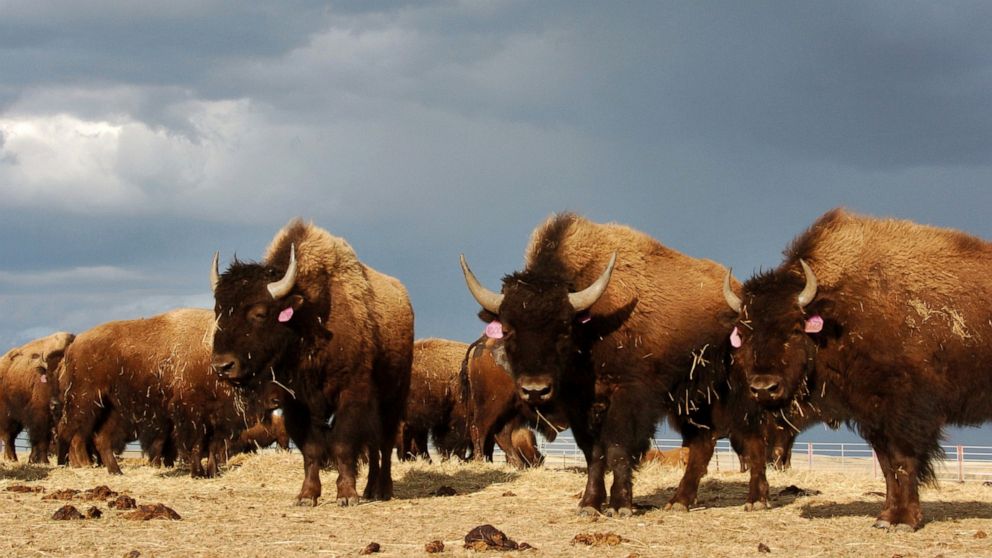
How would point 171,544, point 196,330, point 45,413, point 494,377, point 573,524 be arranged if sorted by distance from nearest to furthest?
point 171,544
point 573,524
point 196,330
point 494,377
point 45,413

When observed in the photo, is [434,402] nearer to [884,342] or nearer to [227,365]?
[227,365]

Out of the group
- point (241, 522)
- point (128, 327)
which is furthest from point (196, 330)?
point (241, 522)

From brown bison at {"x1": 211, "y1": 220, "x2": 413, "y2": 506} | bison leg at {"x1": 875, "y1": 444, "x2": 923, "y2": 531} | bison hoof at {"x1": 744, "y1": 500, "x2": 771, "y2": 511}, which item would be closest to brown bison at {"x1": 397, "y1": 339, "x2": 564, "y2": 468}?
brown bison at {"x1": 211, "y1": 220, "x2": 413, "y2": 506}

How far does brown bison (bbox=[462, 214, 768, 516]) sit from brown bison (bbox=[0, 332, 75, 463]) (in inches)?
635

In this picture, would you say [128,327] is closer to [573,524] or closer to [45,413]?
[45,413]

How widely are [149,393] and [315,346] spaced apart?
7960mm

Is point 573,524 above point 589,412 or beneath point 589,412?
beneath

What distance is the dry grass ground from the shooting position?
820 cm

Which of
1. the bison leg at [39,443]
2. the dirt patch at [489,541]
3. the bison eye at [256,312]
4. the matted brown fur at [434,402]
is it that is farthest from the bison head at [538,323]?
the bison leg at [39,443]

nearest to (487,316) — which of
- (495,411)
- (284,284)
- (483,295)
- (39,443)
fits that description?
(483,295)

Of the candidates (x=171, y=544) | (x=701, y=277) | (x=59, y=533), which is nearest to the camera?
(x=171, y=544)

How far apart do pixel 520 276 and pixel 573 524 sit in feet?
7.92

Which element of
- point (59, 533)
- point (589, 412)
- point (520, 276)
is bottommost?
point (59, 533)

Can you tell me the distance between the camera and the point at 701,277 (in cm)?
1173
